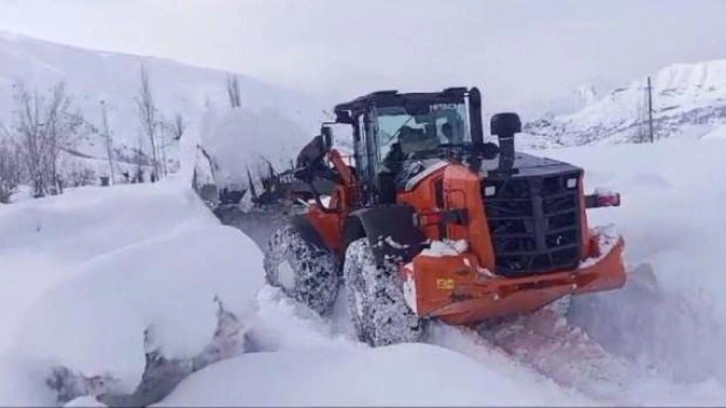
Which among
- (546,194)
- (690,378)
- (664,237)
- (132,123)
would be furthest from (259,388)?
(132,123)

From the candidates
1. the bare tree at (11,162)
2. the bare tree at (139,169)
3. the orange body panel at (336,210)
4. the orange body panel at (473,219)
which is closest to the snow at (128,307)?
the orange body panel at (473,219)

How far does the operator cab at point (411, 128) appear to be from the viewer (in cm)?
778

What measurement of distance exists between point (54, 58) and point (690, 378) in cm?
15123

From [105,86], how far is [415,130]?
429 feet

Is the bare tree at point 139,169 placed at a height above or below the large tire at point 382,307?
below

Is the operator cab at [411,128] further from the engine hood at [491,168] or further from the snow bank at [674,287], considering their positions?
the snow bank at [674,287]

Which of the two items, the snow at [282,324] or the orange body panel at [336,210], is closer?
the snow at [282,324]

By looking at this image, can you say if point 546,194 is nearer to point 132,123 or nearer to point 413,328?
point 413,328

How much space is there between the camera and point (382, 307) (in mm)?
6684

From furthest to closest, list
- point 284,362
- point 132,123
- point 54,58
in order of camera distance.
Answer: point 54,58 < point 132,123 < point 284,362

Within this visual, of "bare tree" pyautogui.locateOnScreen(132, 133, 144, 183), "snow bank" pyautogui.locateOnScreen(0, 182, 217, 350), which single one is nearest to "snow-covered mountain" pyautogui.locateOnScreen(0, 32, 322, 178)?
"bare tree" pyautogui.locateOnScreen(132, 133, 144, 183)

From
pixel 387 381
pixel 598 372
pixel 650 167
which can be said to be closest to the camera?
pixel 387 381

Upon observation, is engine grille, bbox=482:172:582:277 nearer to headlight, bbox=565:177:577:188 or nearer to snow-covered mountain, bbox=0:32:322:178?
headlight, bbox=565:177:577:188

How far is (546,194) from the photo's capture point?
6.36 m
